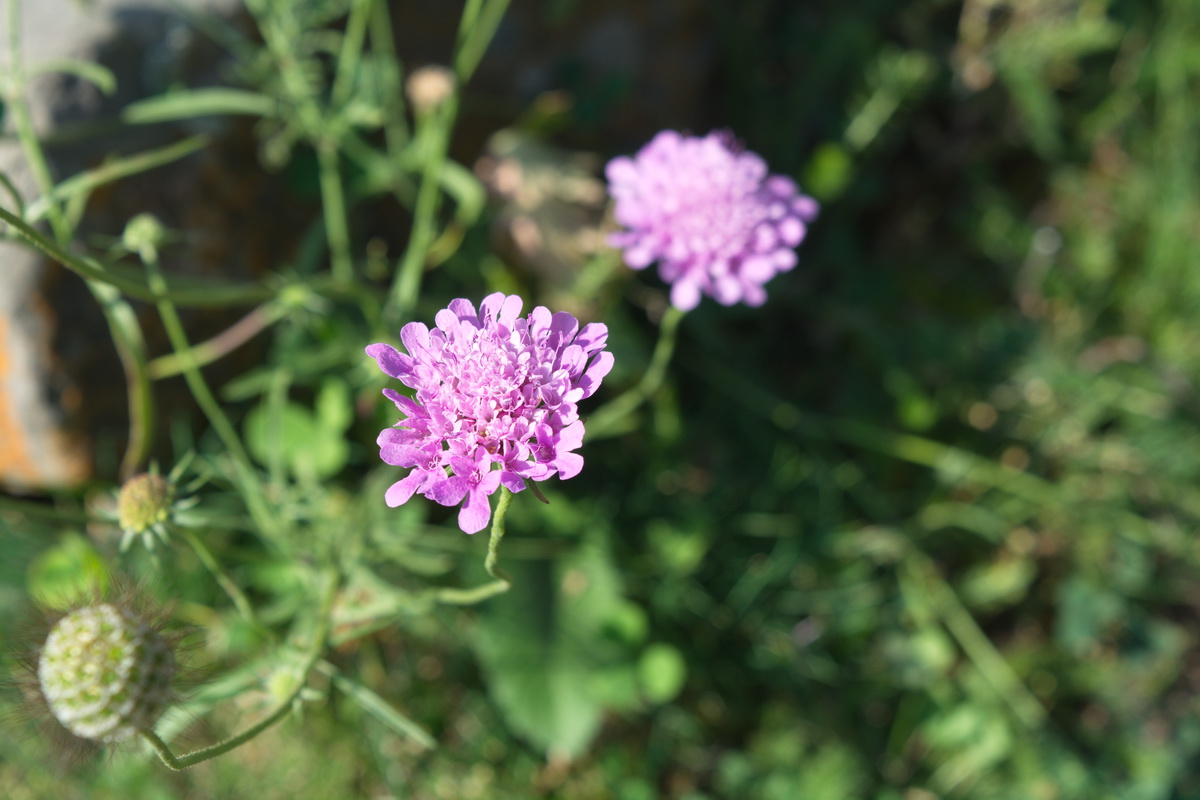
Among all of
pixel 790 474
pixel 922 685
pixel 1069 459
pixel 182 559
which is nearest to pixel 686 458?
pixel 790 474

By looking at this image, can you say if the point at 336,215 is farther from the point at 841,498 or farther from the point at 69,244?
the point at 841,498

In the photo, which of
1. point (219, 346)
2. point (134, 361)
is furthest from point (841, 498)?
point (134, 361)

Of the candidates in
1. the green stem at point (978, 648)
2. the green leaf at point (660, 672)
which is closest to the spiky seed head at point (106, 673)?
the green leaf at point (660, 672)

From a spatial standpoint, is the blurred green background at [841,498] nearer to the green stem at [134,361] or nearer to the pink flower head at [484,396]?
the green stem at [134,361]

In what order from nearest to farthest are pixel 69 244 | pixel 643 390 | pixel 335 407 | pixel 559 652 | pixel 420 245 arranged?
1. pixel 69 244
2. pixel 420 245
3. pixel 643 390
4. pixel 335 407
5. pixel 559 652

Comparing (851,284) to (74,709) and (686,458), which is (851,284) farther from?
(74,709)

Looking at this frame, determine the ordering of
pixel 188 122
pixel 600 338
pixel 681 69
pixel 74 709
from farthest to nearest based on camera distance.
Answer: pixel 681 69
pixel 188 122
pixel 74 709
pixel 600 338
